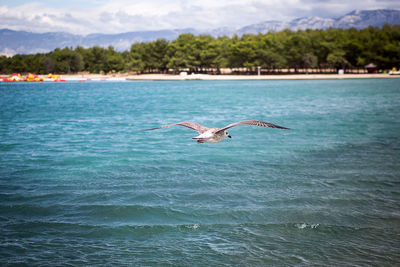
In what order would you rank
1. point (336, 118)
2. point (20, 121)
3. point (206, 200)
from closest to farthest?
1. point (206, 200)
2. point (336, 118)
3. point (20, 121)

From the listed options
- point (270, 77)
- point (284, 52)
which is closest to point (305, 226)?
point (284, 52)

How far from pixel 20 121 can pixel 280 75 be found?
98.4 meters

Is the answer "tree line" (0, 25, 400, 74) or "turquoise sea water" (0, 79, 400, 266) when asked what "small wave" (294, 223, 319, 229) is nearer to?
"turquoise sea water" (0, 79, 400, 266)

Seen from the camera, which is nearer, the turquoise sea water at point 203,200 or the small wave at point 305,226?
the turquoise sea water at point 203,200

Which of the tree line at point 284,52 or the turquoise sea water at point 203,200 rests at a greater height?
the tree line at point 284,52

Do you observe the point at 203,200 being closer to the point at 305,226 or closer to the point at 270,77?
the point at 305,226

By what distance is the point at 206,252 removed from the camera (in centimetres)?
1086

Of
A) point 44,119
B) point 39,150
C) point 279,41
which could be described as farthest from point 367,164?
point 279,41

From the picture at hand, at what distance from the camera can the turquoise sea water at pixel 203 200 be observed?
1082cm

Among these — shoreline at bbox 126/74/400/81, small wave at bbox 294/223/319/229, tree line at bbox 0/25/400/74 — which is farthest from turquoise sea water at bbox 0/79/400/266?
shoreline at bbox 126/74/400/81

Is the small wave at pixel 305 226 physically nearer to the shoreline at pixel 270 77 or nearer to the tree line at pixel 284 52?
the tree line at pixel 284 52

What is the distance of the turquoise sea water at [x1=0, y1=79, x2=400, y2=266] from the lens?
10820 millimetres

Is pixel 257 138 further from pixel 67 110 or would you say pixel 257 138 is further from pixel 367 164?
pixel 67 110

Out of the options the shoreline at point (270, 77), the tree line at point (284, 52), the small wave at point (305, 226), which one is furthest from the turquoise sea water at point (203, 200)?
the shoreline at point (270, 77)
